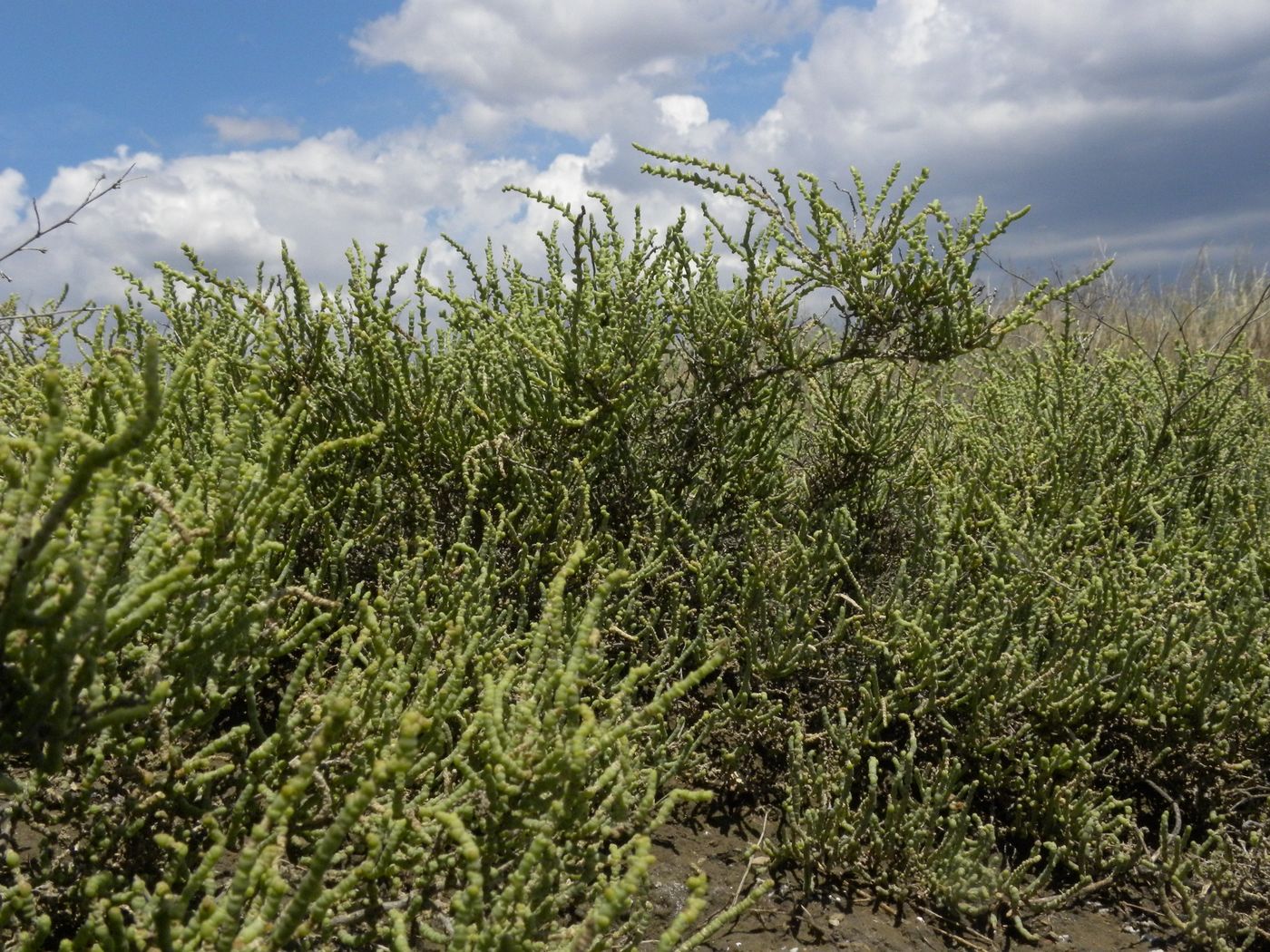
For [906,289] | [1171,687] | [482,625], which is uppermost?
[906,289]

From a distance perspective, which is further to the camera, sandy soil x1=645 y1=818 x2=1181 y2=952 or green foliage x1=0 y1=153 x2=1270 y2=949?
sandy soil x1=645 y1=818 x2=1181 y2=952

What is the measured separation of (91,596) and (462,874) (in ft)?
2.76

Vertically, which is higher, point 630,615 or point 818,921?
point 630,615

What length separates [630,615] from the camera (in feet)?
9.31

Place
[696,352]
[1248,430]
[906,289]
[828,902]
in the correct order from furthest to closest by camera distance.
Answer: [1248,430] → [696,352] → [906,289] → [828,902]

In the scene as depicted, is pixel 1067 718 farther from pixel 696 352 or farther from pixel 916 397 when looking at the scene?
pixel 696 352

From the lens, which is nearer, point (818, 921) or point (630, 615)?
point (818, 921)

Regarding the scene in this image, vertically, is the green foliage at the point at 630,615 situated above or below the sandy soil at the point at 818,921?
above

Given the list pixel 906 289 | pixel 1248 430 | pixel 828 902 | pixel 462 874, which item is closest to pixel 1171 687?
pixel 828 902

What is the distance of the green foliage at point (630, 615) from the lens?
167 cm

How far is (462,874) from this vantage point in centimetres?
168

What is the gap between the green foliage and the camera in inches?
65.9

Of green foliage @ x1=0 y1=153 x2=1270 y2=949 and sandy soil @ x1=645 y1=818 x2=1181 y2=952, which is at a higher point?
green foliage @ x1=0 y1=153 x2=1270 y2=949

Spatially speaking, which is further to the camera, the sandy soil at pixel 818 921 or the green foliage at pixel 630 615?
the sandy soil at pixel 818 921
